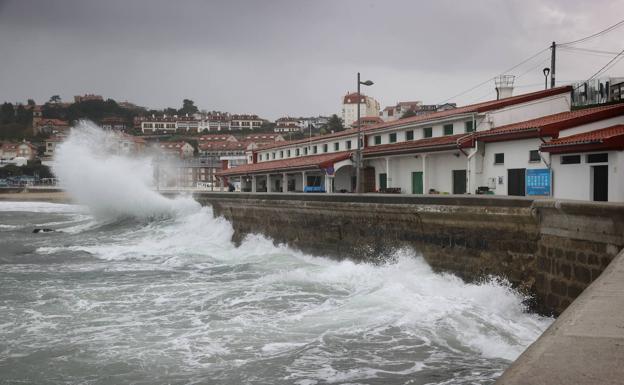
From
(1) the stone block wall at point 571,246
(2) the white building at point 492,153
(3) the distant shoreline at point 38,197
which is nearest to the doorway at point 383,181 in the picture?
(2) the white building at point 492,153

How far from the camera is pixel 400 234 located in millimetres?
14602

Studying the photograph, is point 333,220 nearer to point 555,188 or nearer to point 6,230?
point 555,188

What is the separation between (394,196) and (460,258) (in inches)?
128

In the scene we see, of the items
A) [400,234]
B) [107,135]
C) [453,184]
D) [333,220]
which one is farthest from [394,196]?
[107,135]

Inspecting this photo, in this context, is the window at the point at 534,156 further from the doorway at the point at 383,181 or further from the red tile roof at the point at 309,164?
the red tile roof at the point at 309,164

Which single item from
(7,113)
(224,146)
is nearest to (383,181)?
(224,146)

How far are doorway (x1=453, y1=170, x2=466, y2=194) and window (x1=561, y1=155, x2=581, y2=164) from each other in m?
6.17

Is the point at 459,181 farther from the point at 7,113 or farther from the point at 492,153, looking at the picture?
the point at 7,113

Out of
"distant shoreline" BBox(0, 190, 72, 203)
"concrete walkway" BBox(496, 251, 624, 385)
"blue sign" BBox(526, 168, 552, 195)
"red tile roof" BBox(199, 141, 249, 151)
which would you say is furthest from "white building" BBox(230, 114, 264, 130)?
"concrete walkway" BBox(496, 251, 624, 385)

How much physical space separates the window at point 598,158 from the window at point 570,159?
0.52 m

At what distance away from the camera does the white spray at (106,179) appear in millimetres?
34750

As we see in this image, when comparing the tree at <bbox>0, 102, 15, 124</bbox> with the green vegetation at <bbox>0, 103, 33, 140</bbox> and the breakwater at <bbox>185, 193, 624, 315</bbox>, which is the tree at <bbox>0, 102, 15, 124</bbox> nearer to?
the green vegetation at <bbox>0, 103, 33, 140</bbox>

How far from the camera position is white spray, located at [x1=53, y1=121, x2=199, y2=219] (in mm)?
34750

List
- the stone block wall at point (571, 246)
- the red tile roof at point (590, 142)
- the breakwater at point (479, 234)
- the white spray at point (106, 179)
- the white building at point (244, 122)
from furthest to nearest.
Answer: the white building at point (244, 122) → the white spray at point (106, 179) → the red tile roof at point (590, 142) → the breakwater at point (479, 234) → the stone block wall at point (571, 246)
